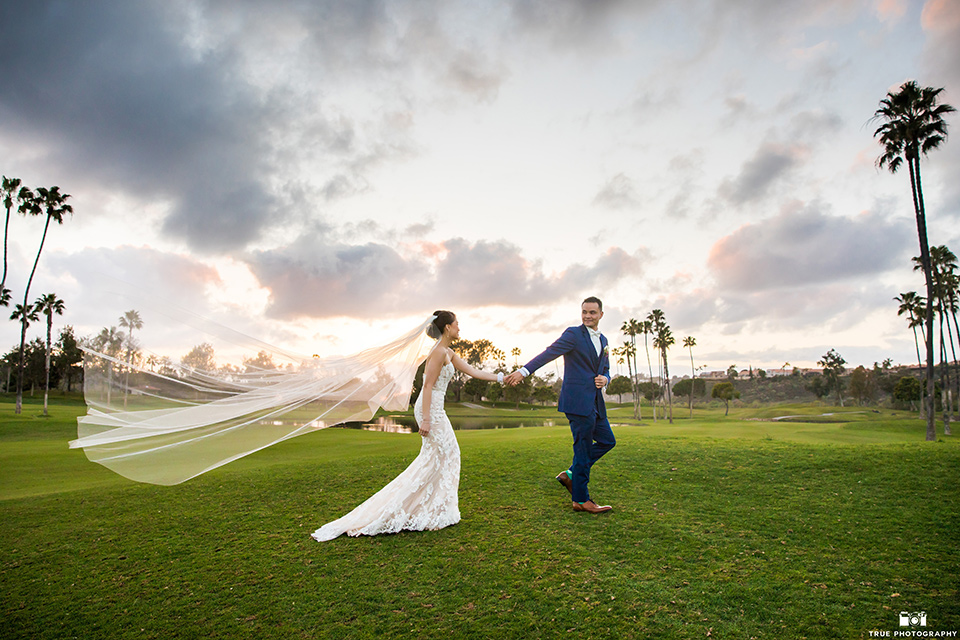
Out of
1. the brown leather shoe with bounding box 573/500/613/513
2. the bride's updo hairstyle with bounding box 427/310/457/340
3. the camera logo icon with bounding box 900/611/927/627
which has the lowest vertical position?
the camera logo icon with bounding box 900/611/927/627

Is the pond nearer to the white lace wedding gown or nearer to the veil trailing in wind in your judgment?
the veil trailing in wind

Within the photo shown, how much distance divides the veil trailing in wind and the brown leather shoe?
120 inches

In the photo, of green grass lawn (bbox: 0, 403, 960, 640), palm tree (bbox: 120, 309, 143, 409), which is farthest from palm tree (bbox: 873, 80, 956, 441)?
palm tree (bbox: 120, 309, 143, 409)

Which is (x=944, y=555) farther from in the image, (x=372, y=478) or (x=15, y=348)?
(x=15, y=348)

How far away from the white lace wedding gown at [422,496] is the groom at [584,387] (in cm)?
119

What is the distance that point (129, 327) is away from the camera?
246 inches

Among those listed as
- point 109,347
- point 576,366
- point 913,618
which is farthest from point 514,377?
point 109,347

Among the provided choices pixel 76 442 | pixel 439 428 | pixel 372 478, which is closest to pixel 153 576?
pixel 76 442

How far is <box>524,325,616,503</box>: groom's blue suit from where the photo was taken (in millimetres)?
6547

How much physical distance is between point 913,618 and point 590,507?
11.0ft

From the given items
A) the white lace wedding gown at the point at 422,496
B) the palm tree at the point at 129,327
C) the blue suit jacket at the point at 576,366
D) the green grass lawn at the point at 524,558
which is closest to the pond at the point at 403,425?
the green grass lawn at the point at 524,558

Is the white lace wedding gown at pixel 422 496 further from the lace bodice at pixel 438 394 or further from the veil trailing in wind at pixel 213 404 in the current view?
the veil trailing in wind at pixel 213 404

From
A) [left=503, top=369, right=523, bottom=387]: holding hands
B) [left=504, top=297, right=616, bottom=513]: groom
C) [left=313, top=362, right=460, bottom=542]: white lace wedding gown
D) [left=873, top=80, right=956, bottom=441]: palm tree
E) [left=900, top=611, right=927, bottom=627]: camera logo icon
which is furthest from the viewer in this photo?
[left=873, top=80, right=956, bottom=441]: palm tree

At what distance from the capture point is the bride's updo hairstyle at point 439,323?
675 cm
